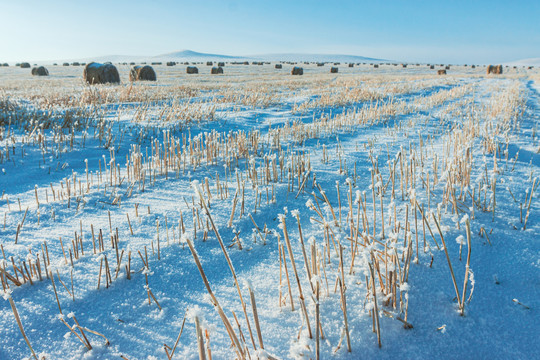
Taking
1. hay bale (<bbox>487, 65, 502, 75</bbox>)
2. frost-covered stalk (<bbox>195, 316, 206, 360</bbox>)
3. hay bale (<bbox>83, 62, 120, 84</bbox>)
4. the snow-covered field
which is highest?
hay bale (<bbox>487, 65, 502, 75</bbox>)

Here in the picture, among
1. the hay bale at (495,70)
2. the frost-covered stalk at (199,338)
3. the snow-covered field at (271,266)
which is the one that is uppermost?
the hay bale at (495,70)

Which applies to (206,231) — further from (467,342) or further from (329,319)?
(467,342)

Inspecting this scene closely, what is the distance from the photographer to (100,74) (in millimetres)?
17094

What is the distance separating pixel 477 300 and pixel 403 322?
1.44ft

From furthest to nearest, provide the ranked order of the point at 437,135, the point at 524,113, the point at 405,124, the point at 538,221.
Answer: the point at 524,113, the point at 405,124, the point at 437,135, the point at 538,221

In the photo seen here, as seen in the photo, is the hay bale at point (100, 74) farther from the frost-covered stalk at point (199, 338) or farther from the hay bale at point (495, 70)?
the hay bale at point (495, 70)

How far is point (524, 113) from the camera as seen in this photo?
7.82m

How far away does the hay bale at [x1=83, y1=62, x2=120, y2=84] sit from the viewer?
17.1 meters

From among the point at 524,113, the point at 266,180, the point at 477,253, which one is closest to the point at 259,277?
the point at 477,253

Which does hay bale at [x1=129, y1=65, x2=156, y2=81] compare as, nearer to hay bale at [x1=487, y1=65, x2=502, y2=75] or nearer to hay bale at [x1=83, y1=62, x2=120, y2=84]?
hay bale at [x1=83, y1=62, x2=120, y2=84]

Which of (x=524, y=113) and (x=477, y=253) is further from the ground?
(x=524, y=113)

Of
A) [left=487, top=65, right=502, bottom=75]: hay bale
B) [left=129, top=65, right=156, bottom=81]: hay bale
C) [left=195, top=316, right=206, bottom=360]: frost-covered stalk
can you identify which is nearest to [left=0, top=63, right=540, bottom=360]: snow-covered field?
[left=195, top=316, right=206, bottom=360]: frost-covered stalk

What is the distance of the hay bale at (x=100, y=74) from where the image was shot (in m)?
17.1

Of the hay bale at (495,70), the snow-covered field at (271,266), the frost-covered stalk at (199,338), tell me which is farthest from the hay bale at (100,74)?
the hay bale at (495,70)
